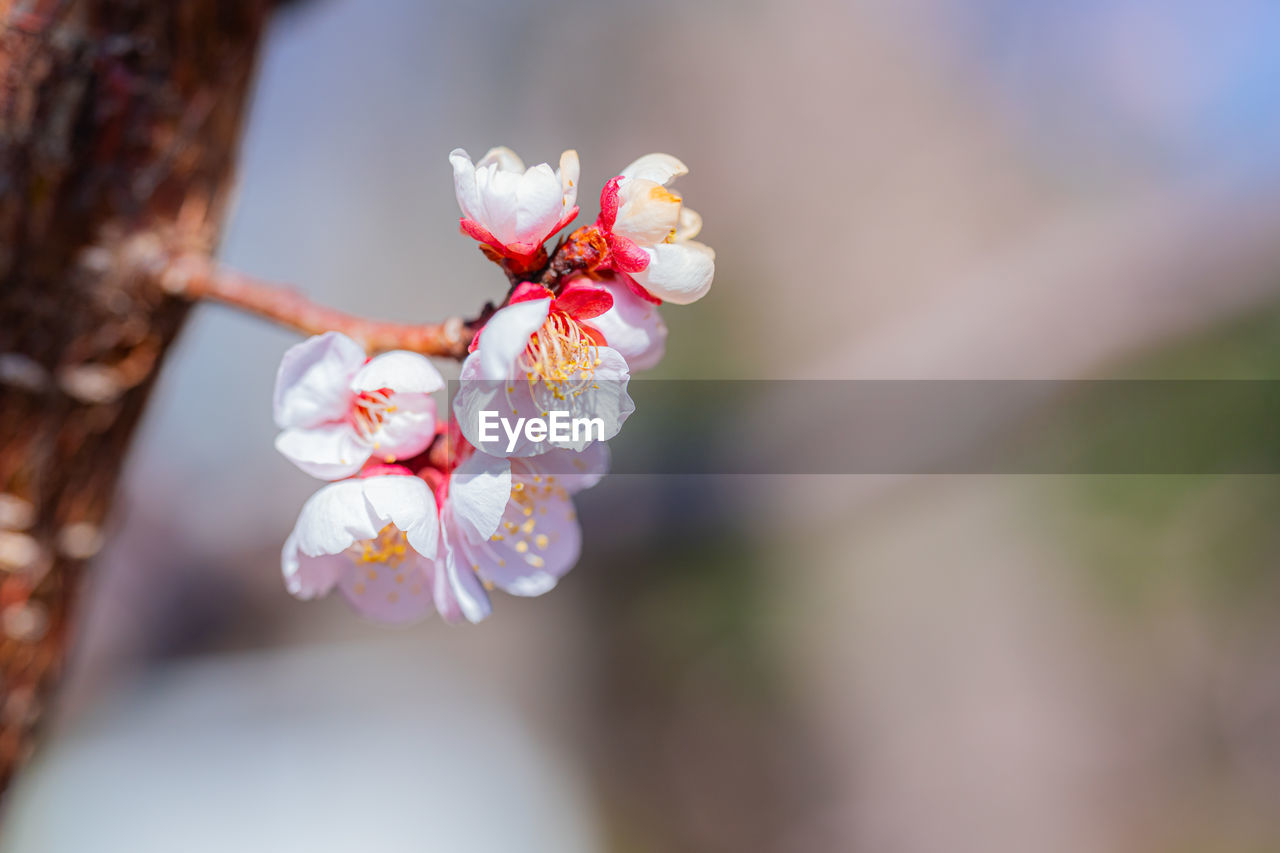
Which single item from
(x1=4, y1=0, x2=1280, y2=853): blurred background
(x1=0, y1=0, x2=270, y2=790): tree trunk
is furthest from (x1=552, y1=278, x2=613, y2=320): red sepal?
(x1=4, y1=0, x2=1280, y2=853): blurred background

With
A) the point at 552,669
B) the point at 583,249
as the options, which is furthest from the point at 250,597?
the point at 583,249

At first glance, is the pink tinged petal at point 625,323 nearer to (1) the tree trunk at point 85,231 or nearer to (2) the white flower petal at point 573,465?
(2) the white flower petal at point 573,465

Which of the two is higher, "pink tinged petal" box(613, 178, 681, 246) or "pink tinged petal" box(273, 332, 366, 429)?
"pink tinged petal" box(613, 178, 681, 246)

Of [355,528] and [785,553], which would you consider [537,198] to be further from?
[785,553]

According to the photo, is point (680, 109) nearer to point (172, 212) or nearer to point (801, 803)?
point (801, 803)

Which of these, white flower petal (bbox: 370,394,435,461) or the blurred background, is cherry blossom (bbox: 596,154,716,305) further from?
the blurred background

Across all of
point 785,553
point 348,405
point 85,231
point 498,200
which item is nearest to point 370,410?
point 348,405
